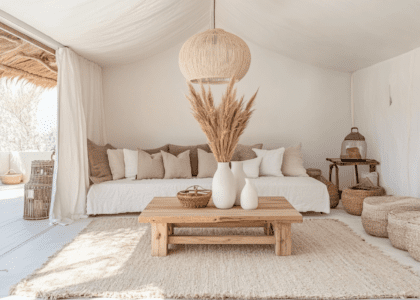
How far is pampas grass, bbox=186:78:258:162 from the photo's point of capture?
2.55 m

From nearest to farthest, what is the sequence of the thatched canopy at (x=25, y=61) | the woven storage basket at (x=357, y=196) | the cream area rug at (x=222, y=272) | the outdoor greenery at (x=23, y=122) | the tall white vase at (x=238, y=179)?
the cream area rug at (x=222, y=272) < the tall white vase at (x=238, y=179) < the thatched canopy at (x=25, y=61) < the woven storage basket at (x=357, y=196) < the outdoor greenery at (x=23, y=122)

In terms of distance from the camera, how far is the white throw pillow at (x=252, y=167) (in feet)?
15.3

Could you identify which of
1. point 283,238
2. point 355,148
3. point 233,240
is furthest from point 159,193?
point 355,148

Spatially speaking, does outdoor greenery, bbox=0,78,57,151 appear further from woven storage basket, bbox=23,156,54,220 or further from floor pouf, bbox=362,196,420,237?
floor pouf, bbox=362,196,420,237

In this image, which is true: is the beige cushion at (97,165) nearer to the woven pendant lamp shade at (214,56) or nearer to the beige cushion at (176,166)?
the beige cushion at (176,166)

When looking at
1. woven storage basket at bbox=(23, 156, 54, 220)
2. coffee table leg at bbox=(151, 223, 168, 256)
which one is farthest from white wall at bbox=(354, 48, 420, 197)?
woven storage basket at bbox=(23, 156, 54, 220)

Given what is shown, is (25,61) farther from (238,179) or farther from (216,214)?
(216,214)

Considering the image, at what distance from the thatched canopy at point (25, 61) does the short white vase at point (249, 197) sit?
2889 millimetres

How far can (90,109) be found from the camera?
4953 mm

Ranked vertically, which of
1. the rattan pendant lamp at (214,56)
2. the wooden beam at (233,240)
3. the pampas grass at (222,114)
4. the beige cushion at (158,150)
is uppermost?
the rattan pendant lamp at (214,56)

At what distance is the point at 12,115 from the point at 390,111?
28.0 feet

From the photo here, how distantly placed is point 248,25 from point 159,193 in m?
2.60

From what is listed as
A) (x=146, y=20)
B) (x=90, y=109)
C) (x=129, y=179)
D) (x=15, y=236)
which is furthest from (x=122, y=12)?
(x=15, y=236)

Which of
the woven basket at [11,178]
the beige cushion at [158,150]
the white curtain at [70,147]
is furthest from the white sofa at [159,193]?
the woven basket at [11,178]
